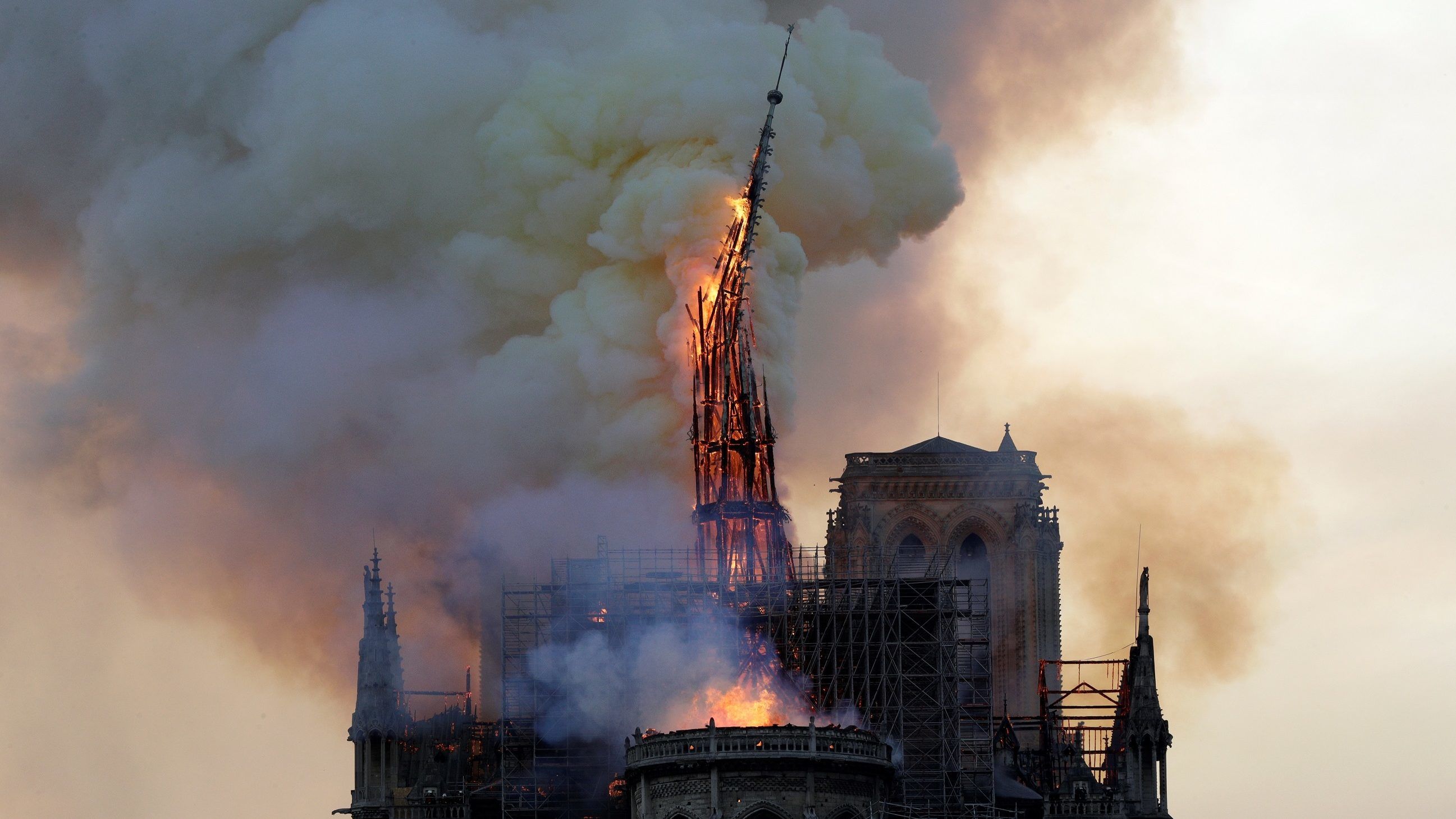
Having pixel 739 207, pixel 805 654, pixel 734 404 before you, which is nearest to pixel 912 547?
pixel 734 404

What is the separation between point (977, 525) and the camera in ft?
559

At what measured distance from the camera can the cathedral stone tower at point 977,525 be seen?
16838 cm

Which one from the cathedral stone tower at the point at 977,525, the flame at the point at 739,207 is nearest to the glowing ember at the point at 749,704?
the flame at the point at 739,207

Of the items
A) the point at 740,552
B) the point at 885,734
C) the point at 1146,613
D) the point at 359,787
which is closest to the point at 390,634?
the point at 359,787

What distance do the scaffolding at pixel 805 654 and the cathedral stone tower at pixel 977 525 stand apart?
36.4 meters

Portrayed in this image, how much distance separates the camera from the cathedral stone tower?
16838 centimetres

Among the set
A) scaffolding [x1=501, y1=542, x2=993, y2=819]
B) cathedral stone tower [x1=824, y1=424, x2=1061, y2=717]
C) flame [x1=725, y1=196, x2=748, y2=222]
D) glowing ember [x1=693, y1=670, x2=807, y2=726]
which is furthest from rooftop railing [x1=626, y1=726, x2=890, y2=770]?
cathedral stone tower [x1=824, y1=424, x2=1061, y2=717]

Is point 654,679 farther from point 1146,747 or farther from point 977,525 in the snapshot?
point 977,525

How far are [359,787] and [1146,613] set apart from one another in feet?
119

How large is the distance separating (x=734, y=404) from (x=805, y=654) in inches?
605

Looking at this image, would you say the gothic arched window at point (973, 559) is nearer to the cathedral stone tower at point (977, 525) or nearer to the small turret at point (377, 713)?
the cathedral stone tower at point (977, 525)

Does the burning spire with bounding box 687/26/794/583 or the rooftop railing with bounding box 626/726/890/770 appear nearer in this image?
the rooftop railing with bounding box 626/726/890/770

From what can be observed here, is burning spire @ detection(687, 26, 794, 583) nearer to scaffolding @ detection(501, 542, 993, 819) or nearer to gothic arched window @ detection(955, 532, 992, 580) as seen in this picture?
scaffolding @ detection(501, 542, 993, 819)

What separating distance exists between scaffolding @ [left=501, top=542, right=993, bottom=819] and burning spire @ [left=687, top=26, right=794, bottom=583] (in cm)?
567
